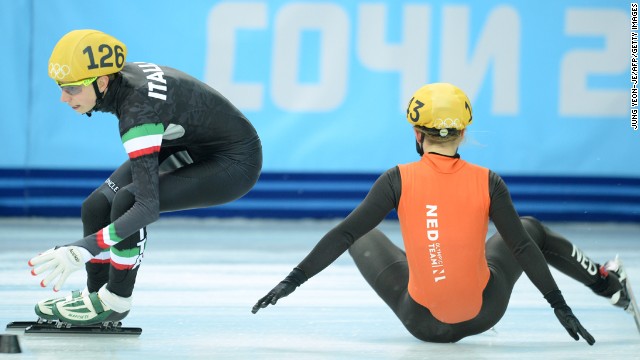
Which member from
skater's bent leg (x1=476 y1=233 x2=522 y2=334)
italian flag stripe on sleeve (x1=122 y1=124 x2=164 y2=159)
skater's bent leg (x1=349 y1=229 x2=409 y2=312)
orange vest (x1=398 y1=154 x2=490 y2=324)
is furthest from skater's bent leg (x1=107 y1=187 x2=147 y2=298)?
skater's bent leg (x1=476 y1=233 x2=522 y2=334)

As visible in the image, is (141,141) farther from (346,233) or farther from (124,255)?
(346,233)

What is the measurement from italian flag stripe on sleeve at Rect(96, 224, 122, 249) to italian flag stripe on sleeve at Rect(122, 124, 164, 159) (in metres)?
0.31

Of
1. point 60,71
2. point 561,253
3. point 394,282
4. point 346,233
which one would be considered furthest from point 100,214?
point 561,253

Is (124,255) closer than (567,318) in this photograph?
No

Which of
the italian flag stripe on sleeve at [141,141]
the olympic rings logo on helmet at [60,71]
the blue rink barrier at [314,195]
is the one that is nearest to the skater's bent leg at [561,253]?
the italian flag stripe on sleeve at [141,141]

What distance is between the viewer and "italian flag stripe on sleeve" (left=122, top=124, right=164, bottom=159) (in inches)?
169

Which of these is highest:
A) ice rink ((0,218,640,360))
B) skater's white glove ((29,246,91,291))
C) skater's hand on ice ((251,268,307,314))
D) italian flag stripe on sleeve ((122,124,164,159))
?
italian flag stripe on sleeve ((122,124,164,159))

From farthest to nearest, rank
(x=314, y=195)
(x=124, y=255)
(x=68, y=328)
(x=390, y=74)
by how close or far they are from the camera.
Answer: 1. (x=314, y=195)
2. (x=390, y=74)
3. (x=68, y=328)
4. (x=124, y=255)

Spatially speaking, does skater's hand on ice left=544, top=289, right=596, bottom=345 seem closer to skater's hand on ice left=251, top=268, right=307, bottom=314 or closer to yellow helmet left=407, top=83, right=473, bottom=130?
yellow helmet left=407, top=83, right=473, bottom=130

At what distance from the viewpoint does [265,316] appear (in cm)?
522

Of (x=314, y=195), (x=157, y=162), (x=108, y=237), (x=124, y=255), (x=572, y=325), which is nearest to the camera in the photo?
(x=572, y=325)

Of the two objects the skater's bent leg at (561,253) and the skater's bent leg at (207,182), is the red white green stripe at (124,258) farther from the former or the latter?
the skater's bent leg at (561,253)

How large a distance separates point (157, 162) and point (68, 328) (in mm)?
901

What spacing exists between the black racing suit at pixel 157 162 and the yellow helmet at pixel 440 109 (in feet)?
3.25
